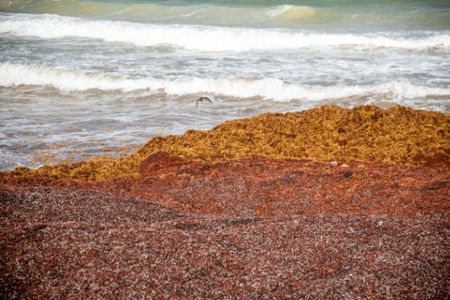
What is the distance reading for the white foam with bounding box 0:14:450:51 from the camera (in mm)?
17625

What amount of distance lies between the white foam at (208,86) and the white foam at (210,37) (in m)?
5.85

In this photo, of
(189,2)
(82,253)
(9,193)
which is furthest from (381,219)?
(189,2)

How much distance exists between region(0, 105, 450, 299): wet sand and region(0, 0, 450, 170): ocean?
2888mm

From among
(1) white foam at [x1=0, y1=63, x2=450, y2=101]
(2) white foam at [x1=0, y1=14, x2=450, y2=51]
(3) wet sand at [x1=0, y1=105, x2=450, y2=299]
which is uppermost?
(2) white foam at [x1=0, y1=14, x2=450, y2=51]

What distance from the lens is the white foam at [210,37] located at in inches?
694

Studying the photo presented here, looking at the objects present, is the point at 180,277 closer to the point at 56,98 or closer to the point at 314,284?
the point at 314,284

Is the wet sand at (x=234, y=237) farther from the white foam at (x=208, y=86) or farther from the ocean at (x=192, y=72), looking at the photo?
the white foam at (x=208, y=86)

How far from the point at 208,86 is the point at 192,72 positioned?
1.79 meters

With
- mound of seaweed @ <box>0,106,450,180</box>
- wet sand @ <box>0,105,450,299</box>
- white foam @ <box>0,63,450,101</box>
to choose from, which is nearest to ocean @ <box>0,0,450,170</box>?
white foam @ <box>0,63,450,101</box>

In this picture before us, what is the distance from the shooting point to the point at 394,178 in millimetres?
5793

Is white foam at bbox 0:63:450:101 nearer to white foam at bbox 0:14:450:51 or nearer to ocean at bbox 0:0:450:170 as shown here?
ocean at bbox 0:0:450:170

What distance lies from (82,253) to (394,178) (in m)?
3.67

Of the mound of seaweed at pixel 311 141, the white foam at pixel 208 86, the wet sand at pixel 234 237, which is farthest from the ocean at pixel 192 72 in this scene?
the wet sand at pixel 234 237

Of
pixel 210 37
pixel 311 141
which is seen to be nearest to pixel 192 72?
pixel 210 37
